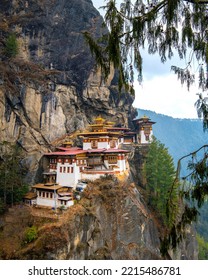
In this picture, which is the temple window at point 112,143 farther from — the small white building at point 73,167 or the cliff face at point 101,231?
the cliff face at point 101,231

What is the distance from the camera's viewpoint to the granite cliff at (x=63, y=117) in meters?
16.9

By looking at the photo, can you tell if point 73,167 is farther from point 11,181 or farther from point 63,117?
point 63,117

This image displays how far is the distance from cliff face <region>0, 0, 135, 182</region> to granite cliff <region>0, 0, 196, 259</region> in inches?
3.7

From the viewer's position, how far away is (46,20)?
3006 centimetres

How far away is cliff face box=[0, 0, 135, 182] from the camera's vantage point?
83.2 feet

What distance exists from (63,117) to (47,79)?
14.5 feet

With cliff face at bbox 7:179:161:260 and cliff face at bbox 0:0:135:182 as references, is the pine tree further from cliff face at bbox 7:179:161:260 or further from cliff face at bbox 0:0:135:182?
cliff face at bbox 0:0:135:182

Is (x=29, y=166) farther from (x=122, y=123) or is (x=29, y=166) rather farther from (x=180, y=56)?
(x=180, y=56)

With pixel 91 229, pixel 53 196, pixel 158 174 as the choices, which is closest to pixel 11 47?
pixel 53 196

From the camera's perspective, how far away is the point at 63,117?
29.7m

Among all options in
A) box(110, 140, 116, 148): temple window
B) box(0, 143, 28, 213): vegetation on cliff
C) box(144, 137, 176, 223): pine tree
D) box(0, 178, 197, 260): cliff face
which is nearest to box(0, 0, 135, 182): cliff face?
box(0, 143, 28, 213): vegetation on cliff
